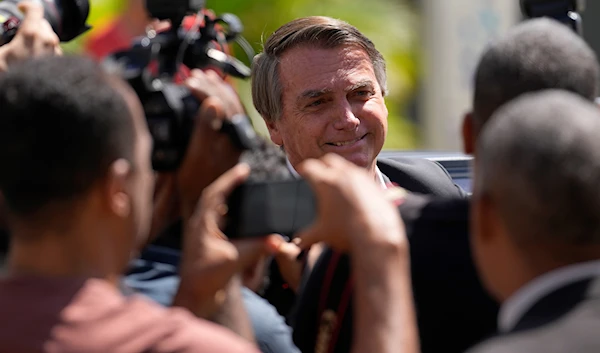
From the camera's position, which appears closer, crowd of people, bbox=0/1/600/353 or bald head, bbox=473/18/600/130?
crowd of people, bbox=0/1/600/353

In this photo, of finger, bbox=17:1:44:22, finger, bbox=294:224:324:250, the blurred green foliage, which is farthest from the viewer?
the blurred green foliage

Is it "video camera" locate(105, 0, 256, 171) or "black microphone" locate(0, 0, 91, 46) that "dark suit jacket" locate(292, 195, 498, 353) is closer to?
"video camera" locate(105, 0, 256, 171)

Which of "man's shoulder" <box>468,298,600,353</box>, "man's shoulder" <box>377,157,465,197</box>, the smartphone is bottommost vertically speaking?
"man's shoulder" <box>377,157,465,197</box>

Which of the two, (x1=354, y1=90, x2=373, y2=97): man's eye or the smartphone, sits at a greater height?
the smartphone

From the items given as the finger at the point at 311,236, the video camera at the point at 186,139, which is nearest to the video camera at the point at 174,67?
the video camera at the point at 186,139

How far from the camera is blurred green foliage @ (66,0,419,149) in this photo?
37.0ft

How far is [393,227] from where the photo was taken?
7.50ft

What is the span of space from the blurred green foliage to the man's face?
675 centimetres

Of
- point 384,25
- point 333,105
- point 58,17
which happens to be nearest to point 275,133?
point 333,105

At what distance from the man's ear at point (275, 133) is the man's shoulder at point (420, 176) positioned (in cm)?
37

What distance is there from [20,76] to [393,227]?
0.72m

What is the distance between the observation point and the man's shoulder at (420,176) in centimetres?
425

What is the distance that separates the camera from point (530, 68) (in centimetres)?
254

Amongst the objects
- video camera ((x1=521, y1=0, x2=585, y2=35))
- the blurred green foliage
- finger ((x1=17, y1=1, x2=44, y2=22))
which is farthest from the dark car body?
the blurred green foliage
